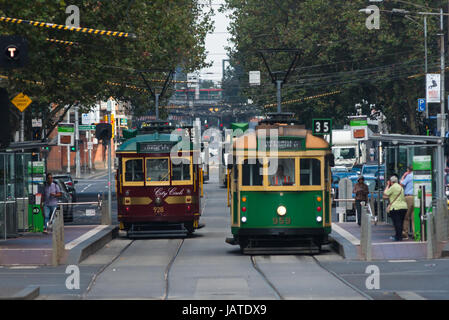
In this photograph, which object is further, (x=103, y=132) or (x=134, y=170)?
(x=103, y=132)

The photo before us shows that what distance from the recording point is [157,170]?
1199 inches

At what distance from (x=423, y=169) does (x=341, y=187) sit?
10.4 meters

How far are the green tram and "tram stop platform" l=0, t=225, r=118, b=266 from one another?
3.85 meters

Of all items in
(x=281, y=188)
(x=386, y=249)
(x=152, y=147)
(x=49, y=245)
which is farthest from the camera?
(x=152, y=147)

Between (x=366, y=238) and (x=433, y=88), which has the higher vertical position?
(x=433, y=88)

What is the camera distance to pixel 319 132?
113ft

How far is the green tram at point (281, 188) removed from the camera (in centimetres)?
2388

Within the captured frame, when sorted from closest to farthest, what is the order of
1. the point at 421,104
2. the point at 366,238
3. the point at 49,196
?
the point at 366,238
the point at 49,196
the point at 421,104

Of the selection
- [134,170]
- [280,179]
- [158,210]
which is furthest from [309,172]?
[134,170]

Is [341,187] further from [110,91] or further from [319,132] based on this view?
[110,91]

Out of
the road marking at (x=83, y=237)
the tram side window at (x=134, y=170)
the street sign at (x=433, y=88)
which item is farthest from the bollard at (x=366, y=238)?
the street sign at (x=433, y=88)

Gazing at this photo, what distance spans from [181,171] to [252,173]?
21.4 feet

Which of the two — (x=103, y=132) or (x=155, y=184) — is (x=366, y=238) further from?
(x=103, y=132)

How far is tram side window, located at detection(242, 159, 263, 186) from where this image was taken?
2411 cm
